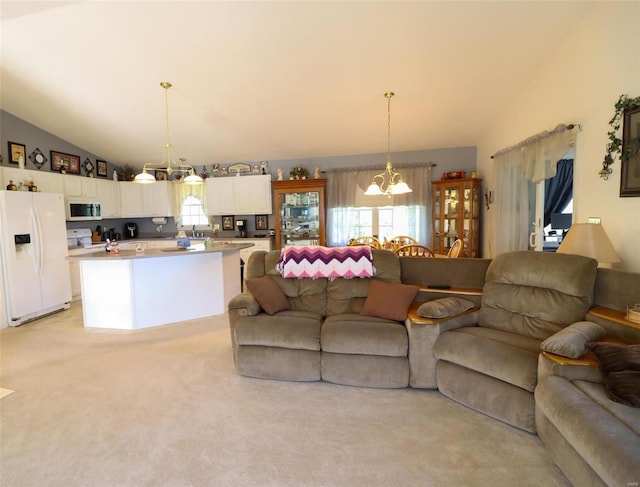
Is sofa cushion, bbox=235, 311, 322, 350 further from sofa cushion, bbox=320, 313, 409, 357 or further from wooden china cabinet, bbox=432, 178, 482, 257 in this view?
wooden china cabinet, bbox=432, 178, 482, 257

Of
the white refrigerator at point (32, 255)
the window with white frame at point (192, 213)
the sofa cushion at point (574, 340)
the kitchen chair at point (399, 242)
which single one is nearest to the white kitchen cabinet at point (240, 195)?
the window with white frame at point (192, 213)

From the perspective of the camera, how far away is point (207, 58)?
11.4 ft

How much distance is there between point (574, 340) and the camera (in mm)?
1761

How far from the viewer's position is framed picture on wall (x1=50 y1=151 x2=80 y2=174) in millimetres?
5445

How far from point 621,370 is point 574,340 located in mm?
254

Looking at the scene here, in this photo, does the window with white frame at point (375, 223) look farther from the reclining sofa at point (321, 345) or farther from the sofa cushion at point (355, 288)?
the reclining sofa at point (321, 345)

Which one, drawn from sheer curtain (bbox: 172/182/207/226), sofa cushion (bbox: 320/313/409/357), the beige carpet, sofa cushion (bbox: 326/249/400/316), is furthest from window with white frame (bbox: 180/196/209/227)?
sofa cushion (bbox: 320/313/409/357)

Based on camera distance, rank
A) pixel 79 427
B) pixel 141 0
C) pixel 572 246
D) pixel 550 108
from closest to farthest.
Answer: pixel 79 427 → pixel 572 246 → pixel 141 0 → pixel 550 108

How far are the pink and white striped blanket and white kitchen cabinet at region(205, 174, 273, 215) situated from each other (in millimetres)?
3455

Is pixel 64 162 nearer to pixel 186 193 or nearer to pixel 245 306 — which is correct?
pixel 186 193

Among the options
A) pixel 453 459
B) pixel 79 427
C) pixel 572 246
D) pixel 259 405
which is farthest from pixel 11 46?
pixel 572 246

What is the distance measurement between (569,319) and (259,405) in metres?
2.22

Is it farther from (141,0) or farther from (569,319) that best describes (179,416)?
(141,0)

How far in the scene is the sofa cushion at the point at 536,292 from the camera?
2182 mm
